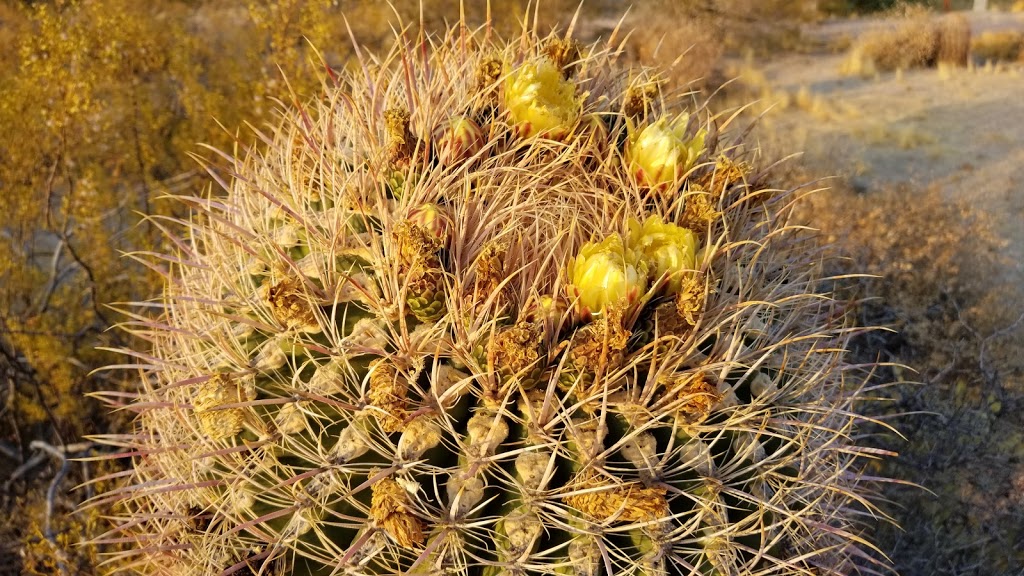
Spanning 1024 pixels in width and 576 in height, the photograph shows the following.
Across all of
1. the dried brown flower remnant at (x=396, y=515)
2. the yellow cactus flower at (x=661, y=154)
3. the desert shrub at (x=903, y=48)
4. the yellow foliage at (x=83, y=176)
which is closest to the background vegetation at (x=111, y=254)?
the yellow foliage at (x=83, y=176)

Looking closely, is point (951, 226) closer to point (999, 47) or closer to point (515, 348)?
point (515, 348)

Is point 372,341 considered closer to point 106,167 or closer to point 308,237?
point 308,237

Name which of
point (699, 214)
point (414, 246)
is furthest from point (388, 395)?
point (699, 214)

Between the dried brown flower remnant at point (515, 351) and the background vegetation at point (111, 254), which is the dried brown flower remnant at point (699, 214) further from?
the background vegetation at point (111, 254)

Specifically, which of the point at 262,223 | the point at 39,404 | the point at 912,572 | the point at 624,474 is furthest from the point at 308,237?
Result: the point at 39,404

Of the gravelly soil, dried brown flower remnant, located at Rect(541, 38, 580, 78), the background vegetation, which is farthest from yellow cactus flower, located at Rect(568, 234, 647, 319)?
the gravelly soil

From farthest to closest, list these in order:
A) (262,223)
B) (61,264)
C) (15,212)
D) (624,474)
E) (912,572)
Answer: (61,264), (15,212), (912,572), (262,223), (624,474)
